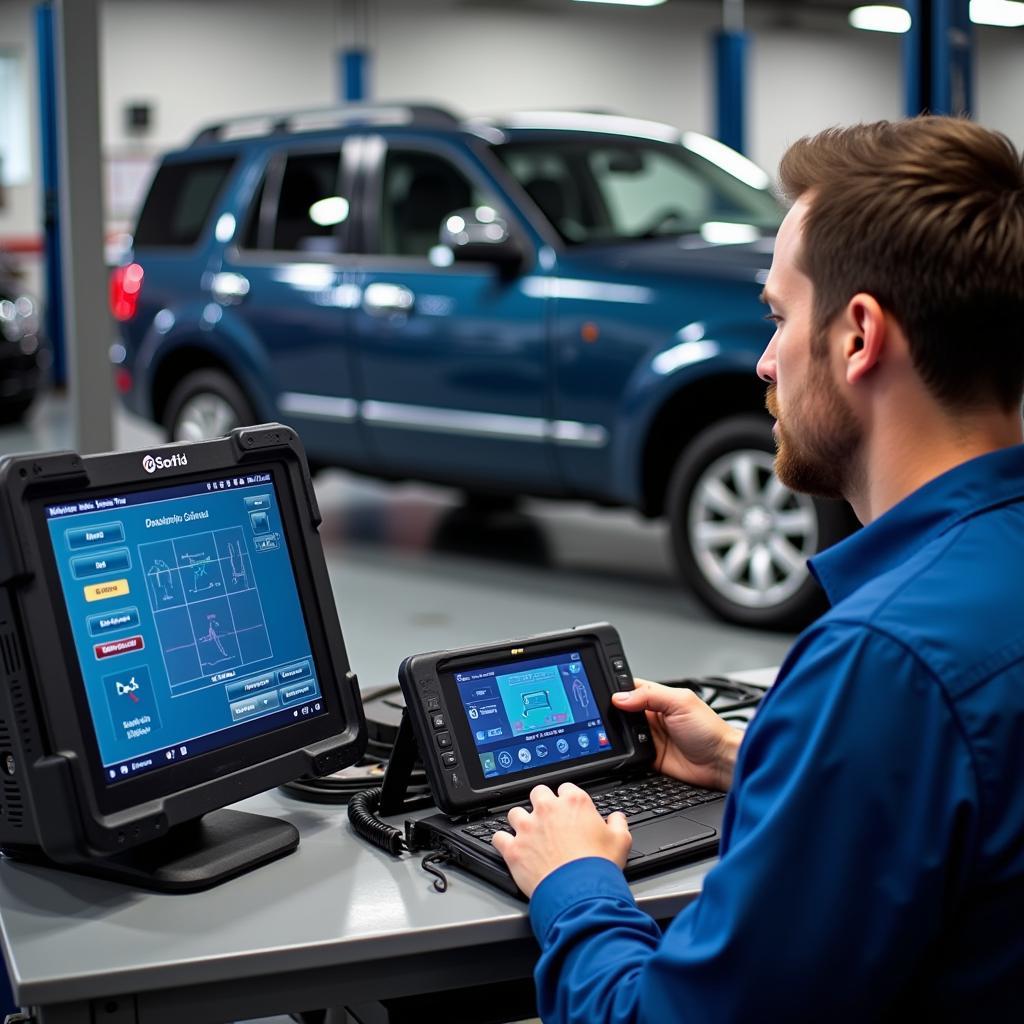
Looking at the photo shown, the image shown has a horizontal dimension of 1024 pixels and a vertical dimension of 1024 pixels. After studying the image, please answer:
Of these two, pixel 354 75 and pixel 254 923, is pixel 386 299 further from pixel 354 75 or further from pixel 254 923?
pixel 354 75

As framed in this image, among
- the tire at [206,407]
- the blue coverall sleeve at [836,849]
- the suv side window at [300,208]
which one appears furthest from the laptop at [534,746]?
the tire at [206,407]

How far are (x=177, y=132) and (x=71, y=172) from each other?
12925mm

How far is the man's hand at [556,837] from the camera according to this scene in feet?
5.20

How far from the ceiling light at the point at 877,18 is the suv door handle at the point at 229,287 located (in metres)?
13.0

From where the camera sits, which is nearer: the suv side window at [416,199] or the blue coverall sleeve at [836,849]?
the blue coverall sleeve at [836,849]

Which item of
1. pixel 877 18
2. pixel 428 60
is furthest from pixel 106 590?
pixel 877 18

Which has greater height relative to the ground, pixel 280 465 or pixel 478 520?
pixel 280 465

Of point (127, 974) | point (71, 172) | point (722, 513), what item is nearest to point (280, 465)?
point (127, 974)

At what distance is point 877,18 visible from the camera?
730 inches

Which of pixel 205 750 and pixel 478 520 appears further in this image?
pixel 478 520

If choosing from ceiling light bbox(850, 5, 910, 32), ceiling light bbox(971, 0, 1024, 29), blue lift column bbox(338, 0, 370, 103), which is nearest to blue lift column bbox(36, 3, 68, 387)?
blue lift column bbox(338, 0, 370, 103)

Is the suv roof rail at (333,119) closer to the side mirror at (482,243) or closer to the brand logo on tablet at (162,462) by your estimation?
the side mirror at (482,243)

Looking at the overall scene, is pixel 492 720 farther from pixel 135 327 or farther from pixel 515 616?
pixel 135 327

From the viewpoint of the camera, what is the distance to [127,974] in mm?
1460
